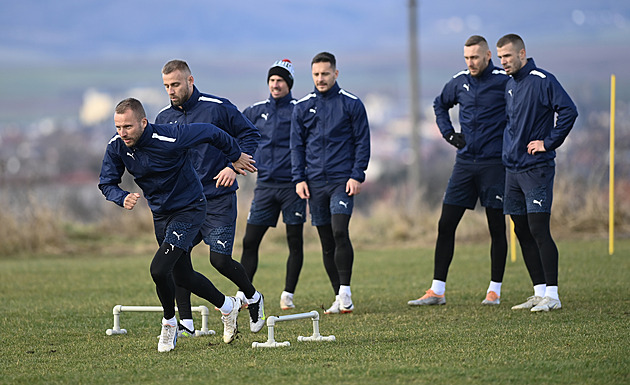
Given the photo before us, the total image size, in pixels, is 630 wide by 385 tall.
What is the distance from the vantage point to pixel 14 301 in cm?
1013

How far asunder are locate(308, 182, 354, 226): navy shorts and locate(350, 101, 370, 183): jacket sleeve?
216 mm

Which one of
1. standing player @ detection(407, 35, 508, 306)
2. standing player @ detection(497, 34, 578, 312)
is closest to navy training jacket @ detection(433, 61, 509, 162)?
standing player @ detection(407, 35, 508, 306)

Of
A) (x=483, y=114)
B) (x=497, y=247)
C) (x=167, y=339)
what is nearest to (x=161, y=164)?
(x=167, y=339)

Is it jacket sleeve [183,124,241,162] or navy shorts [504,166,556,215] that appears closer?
jacket sleeve [183,124,241,162]

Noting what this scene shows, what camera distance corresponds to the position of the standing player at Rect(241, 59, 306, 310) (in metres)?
9.50

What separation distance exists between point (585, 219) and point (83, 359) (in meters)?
12.2

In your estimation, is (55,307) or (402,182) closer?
(55,307)

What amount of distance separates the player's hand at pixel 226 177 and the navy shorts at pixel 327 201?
1860 mm

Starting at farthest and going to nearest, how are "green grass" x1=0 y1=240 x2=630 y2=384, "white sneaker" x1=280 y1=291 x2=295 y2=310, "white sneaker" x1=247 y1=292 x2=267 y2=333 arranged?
"white sneaker" x1=280 y1=291 x2=295 y2=310 → "white sneaker" x1=247 y1=292 x2=267 y2=333 → "green grass" x1=0 y1=240 x2=630 y2=384

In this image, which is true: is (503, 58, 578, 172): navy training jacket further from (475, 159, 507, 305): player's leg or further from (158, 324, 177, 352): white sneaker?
(158, 324, 177, 352): white sneaker

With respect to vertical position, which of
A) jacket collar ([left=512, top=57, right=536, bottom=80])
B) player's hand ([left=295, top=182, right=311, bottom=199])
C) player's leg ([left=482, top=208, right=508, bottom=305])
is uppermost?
A: jacket collar ([left=512, top=57, right=536, bottom=80])

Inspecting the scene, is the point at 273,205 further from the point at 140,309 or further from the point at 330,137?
the point at 140,309

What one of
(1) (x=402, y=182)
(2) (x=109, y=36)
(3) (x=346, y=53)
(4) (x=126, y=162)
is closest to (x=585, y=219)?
(1) (x=402, y=182)

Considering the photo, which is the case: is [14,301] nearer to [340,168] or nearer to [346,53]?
[340,168]
